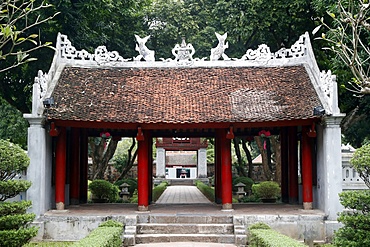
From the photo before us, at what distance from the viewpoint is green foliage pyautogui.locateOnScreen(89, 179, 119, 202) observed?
17.7 meters

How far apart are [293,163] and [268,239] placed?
6816 mm

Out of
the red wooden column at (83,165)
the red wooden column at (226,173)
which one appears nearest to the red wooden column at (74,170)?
the red wooden column at (83,165)

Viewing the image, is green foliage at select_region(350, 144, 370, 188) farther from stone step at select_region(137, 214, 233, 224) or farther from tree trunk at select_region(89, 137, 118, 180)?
tree trunk at select_region(89, 137, 118, 180)

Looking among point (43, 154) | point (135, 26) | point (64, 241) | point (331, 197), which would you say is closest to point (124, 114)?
point (43, 154)

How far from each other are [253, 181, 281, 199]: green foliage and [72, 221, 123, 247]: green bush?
26.2 feet

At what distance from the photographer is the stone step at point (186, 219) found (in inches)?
468

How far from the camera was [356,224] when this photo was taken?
899 centimetres

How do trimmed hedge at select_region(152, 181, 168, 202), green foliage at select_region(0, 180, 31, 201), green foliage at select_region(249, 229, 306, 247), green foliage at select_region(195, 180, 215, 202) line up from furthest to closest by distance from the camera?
1. trimmed hedge at select_region(152, 181, 168, 202)
2. green foliage at select_region(195, 180, 215, 202)
3. green foliage at select_region(0, 180, 31, 201)
4. green foliage at select_region(249, 229, 306, 247)

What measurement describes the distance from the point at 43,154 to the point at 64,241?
226 cm

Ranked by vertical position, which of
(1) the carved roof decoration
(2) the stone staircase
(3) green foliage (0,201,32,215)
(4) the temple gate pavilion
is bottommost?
(2) the stone staircase

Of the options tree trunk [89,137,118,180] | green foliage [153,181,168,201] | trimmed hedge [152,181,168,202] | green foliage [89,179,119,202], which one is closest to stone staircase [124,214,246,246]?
green foliage [89,179,119,202]

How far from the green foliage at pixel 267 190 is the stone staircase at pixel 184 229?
619 centimetres

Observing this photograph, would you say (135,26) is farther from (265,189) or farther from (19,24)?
(265,189)

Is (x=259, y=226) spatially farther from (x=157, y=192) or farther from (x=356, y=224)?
(x=157, y=192)
